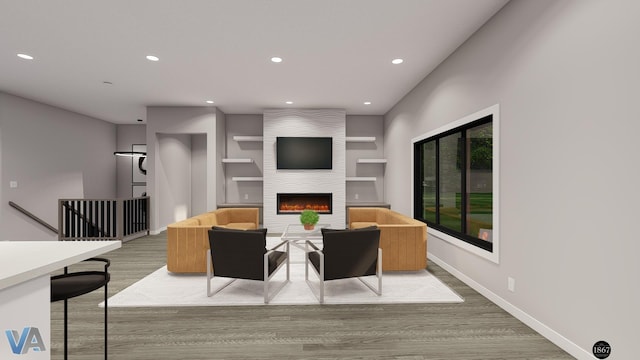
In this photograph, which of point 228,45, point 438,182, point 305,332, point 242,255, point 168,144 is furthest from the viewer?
point 168,144

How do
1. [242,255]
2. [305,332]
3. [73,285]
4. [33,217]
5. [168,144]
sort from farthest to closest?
[168,144]
[33,217]
[242,255]
[305,332]
[73,285]

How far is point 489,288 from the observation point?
301 centimetres

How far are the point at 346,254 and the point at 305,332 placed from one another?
86cm

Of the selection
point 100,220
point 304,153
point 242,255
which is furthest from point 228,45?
point 100,220

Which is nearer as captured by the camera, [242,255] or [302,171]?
[242,255]

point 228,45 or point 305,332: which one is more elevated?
point 228,45

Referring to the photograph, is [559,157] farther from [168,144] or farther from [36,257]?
[168,144]

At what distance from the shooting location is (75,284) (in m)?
1.57

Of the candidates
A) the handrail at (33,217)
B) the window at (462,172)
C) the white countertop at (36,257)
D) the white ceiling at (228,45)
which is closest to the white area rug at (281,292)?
the window at (462,172)

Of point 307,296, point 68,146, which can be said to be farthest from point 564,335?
point 68,146

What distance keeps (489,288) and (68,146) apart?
9.03 meters

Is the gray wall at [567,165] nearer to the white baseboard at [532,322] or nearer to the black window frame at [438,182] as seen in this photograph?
the white baseboard at [532,322]

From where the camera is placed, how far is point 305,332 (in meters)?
2.38

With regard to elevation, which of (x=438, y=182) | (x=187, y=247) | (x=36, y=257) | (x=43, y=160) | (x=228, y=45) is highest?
(x=228, y=45)
